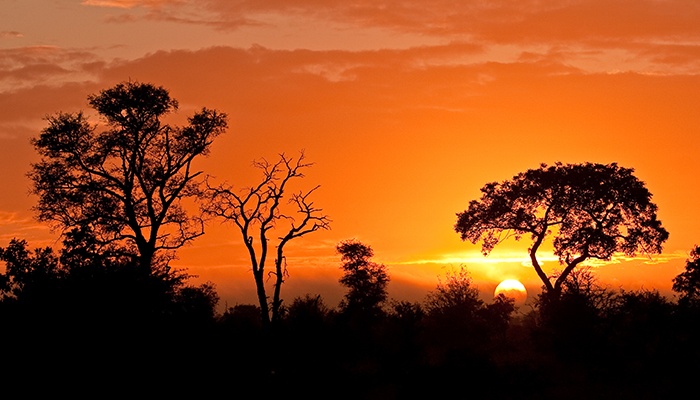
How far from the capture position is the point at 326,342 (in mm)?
55219

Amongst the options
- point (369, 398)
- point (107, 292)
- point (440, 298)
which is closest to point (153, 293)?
point (107, 292)

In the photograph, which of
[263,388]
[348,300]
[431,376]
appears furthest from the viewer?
[348,300]

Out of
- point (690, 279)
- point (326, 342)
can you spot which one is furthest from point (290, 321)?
point (690, 279)

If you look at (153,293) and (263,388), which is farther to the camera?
(263,388)

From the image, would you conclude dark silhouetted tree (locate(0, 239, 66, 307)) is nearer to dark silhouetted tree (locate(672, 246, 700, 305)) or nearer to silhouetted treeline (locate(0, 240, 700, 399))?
silhouetted treeline (locate(0, 240, 700, 399))

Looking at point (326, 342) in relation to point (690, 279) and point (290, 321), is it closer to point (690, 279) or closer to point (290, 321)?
point (290, 321)

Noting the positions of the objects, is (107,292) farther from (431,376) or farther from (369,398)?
(431,376)

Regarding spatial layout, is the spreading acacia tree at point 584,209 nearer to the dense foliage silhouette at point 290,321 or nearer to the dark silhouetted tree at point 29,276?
the dense foliage silhouette at point 290,321

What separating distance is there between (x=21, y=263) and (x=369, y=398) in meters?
18.4

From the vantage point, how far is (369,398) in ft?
163

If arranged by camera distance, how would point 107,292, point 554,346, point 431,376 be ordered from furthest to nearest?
point 554,346, point 431,376, point 107,292

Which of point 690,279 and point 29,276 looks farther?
point 690,279

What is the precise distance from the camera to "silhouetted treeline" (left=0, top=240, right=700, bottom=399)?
42500mm

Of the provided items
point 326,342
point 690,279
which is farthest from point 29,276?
point 690,279
